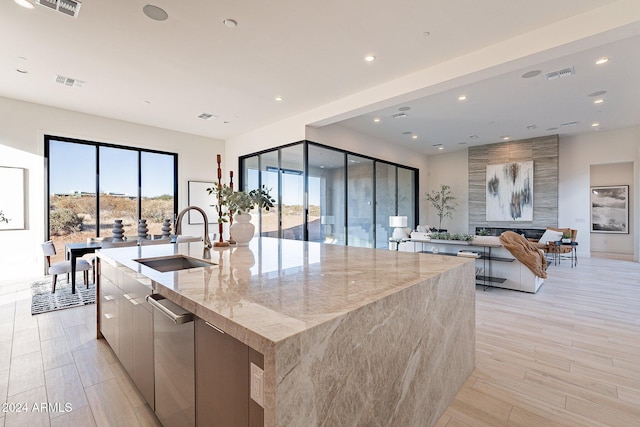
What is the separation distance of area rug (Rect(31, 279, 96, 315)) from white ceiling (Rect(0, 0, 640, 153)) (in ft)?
10.8

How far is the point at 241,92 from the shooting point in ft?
16.4

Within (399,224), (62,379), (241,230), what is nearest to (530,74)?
(399,224)

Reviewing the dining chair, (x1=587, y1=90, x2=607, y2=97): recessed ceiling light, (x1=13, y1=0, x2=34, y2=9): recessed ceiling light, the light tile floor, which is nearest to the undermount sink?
the light tile floor

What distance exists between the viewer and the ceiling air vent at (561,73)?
13.9ft

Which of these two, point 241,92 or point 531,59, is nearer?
point 531,59

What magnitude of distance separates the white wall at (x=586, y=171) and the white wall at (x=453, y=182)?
256cm

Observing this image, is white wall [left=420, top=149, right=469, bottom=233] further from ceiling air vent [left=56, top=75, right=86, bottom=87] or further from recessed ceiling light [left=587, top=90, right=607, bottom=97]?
ceiling air vent [left=56, top=75, right=86, bottom=87]

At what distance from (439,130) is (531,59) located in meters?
4.21

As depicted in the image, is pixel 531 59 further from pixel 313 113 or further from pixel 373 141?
pixel 373 141

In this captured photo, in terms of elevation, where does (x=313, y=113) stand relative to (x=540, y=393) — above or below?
above

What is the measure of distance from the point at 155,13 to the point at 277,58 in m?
1.45

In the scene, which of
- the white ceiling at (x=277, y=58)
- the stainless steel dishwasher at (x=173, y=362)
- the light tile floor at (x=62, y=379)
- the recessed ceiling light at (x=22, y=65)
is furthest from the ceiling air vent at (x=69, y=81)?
the stainless steel dishwasher at (x=173, y=362)

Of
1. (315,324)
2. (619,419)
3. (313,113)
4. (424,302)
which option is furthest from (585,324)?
(313,113)

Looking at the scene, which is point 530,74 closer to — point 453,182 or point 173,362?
point 173,362
